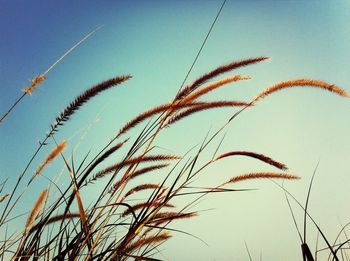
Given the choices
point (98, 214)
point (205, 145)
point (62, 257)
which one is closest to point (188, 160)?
point (205, 145)

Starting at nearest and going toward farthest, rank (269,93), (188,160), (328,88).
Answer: (188,160), (269,93), (328,88)

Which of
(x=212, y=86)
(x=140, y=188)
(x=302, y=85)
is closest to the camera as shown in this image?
(x=212, y=86)

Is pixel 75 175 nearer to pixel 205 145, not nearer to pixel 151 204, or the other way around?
pixel 151 204

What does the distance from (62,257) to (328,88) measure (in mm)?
1693

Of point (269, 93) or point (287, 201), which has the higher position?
point (269, 93)

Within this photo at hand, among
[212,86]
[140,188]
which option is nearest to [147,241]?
[140,188]

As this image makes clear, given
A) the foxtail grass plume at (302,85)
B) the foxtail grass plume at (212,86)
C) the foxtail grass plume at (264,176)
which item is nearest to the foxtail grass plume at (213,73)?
the foxtail grass plume at (212,86)

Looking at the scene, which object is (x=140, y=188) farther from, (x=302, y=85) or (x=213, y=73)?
(x=302, y=85)

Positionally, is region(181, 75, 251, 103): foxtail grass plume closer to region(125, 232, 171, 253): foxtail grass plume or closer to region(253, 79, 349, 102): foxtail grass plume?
region(253, 79, 349, 102): foxtail grass plume

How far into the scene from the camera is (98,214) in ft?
6.73

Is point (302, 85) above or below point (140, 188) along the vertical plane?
above

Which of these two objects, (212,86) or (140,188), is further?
(140,188)

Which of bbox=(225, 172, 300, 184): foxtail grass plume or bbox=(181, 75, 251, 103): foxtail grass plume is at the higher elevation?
bbox=(181, 75, 251, 103): foxtail grass plume

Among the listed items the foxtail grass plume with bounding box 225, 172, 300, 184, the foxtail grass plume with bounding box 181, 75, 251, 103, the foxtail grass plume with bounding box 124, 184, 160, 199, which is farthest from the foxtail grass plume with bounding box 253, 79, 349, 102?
the foxtail grass plume with bounding box 124, 184, 160, 199
